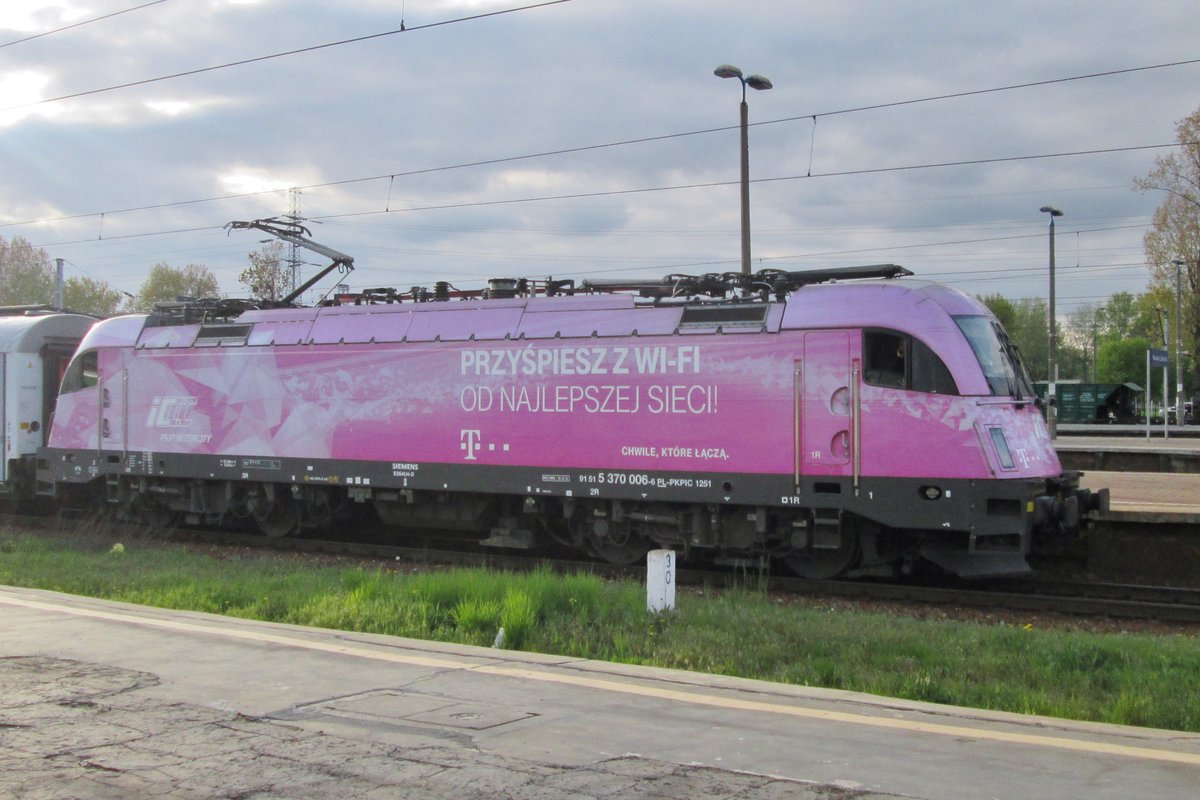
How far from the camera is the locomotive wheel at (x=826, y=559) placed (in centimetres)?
1279

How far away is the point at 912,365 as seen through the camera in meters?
11.8

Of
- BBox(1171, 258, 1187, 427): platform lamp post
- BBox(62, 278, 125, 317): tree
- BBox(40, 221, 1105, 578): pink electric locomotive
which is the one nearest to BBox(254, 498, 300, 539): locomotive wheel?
BBox(40, 221, 1105, 578): pink electric locomotive

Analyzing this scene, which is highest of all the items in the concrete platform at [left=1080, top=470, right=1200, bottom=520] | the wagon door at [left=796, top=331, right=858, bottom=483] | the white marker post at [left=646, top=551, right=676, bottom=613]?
the wagon door at [left=796, top=331, right=858, bottom=483]

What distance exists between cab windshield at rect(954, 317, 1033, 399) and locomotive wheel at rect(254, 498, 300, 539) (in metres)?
10.4

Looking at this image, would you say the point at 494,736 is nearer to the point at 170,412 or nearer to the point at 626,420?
the point at 626,420

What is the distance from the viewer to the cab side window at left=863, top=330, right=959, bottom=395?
1161 centimetres

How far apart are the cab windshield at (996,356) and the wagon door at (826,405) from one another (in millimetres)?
1303

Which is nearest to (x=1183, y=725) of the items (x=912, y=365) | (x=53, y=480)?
(x=912, y=365)

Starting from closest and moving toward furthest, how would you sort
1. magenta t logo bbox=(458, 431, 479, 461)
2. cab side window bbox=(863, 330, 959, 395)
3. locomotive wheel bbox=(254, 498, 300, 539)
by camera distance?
cab side window bbox=(863, 330, 959, 395) → magenta t logo bbox=(458, 431, 479, 461) → locomotive wheel bbox=(254, 498, 300, 539)

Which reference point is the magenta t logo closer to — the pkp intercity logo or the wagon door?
the wagon door

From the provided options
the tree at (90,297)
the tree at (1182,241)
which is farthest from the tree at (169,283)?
the tree at (1182,241)

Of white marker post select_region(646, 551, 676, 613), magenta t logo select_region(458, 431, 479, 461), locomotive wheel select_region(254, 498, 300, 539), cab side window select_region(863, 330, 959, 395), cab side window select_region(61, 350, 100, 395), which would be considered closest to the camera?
white marker post select_region(646, 551, 676, 613)

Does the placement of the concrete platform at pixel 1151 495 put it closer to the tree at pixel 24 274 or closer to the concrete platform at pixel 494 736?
the concrete platform at pixel 494 736

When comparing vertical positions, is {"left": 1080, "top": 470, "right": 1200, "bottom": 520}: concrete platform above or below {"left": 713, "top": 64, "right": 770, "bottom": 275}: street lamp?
below
